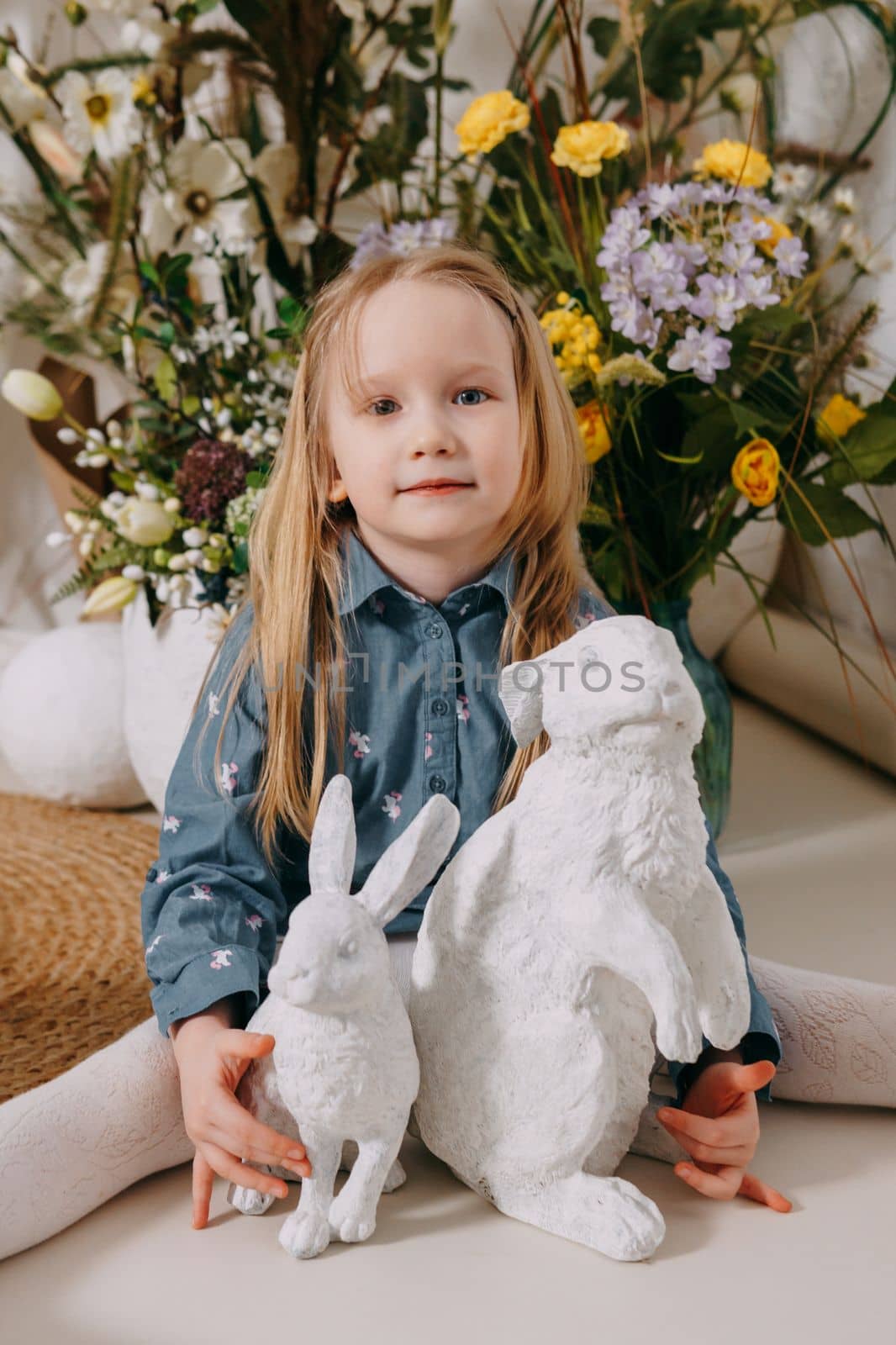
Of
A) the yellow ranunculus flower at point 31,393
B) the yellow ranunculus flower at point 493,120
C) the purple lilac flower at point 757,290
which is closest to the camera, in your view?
the purple lilac flower at point 757,290

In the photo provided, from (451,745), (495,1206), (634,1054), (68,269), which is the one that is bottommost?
(495,1206)

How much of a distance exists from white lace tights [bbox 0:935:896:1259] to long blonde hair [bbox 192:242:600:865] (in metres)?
0.15

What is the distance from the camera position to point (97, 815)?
1.55 meters

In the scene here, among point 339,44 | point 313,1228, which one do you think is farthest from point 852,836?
point 339,44

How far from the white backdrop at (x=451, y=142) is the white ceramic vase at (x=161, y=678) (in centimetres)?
57

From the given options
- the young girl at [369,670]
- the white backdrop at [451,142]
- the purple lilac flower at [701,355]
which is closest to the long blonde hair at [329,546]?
the young girl at [369,670]

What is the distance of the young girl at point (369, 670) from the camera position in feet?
2.72

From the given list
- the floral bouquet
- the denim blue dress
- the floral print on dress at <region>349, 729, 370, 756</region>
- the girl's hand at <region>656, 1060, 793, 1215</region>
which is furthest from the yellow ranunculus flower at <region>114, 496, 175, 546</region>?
the girl's hand at <region>656, 1060, 793, 1215</region>

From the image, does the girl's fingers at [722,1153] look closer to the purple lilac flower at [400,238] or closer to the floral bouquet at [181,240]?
the floral bouquet at [181,240]

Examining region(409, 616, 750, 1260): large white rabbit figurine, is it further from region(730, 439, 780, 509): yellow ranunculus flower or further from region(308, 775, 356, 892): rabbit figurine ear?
region(730, 439, 780, 509): yellow ranunculus flower

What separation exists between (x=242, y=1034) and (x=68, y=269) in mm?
954

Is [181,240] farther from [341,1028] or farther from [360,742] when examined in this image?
[341,1028]

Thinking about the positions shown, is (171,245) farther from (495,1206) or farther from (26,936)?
(495,1206)

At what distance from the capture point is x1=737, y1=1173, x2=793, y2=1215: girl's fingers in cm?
80
